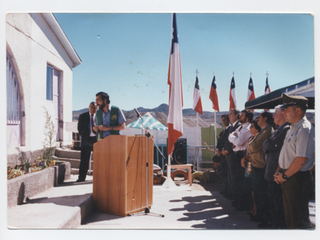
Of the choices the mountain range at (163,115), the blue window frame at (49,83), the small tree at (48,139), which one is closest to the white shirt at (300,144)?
the mountain range at (163,115)

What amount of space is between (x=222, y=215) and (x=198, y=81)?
4850 millimetres

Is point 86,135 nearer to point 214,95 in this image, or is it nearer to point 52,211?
point 52,211

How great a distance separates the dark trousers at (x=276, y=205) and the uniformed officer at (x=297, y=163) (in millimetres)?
169

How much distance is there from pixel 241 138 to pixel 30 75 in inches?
151

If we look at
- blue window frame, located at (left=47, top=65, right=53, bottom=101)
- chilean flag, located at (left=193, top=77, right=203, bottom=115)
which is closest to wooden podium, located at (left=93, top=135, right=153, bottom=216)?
blue window frame, located at (left=47, top=65, right=53, bottom=101)

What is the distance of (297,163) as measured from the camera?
3023 millimetres

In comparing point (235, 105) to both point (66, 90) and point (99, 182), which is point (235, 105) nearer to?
point (66, 90)

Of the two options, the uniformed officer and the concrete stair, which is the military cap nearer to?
the uniformed officer

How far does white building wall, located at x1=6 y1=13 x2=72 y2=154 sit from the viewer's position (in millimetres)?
4520

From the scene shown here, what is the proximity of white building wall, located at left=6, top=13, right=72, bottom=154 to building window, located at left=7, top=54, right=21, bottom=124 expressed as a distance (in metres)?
0.10

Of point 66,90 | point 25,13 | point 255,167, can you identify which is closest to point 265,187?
point 255,167

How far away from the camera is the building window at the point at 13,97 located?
14.8 feet

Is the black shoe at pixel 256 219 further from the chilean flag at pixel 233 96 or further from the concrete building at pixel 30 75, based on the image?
the chilean flag at pixel 233 96
